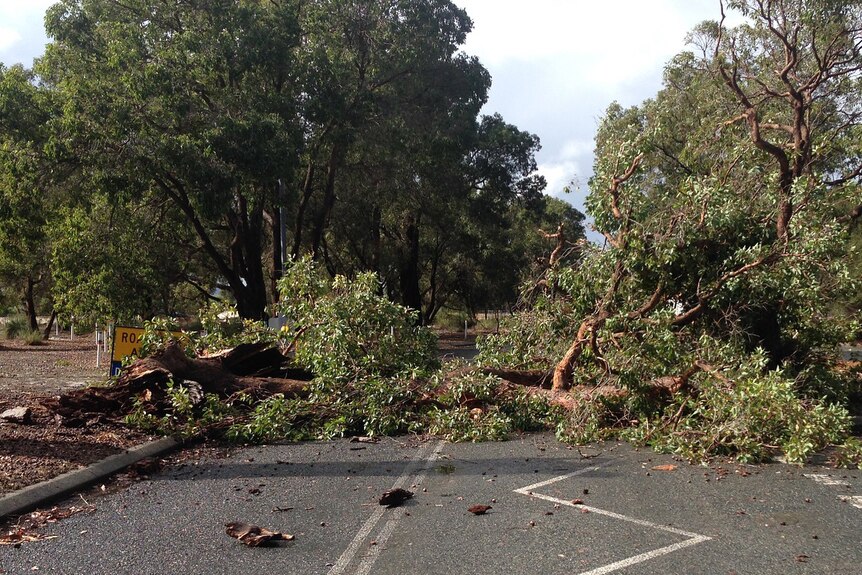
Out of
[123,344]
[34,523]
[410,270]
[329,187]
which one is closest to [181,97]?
[329,187]

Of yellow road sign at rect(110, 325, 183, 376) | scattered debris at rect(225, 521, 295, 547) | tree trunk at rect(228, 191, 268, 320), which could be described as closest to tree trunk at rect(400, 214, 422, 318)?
tree trunk at rect(228, 191, 268, 320)

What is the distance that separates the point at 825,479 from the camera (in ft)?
24.0

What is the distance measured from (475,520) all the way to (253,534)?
5.34 ft

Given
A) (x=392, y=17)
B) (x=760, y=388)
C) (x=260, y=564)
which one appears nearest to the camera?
(x=260, y=564)

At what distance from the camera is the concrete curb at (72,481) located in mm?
6355

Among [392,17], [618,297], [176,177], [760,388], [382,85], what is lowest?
[760,388]

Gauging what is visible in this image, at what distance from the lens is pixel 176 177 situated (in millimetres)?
19891

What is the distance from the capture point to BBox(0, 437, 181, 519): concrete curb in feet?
20.9

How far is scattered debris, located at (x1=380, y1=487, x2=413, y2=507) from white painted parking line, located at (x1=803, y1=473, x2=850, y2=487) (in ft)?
12.1

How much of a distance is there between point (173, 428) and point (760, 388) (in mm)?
6616

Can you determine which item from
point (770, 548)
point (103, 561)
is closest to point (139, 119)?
point (103, 561)

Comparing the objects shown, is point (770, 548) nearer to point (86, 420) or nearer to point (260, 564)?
point (260, 564)

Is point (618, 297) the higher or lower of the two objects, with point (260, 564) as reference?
higher

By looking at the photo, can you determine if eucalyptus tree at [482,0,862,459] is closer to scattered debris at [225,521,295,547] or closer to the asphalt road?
the asphalt road
